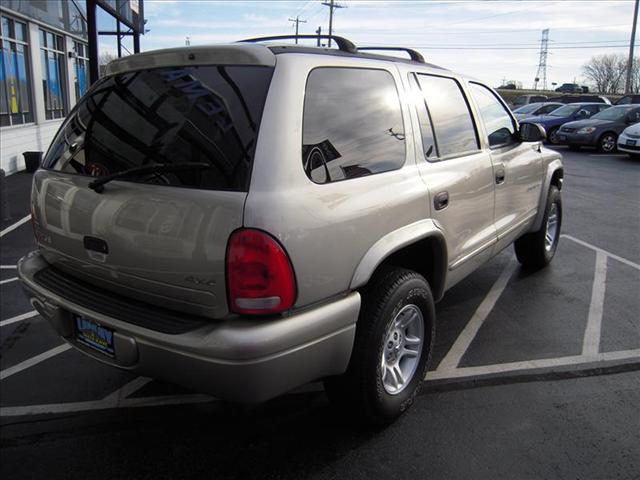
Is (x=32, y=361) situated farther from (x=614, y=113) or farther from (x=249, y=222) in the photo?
(x=614, y=113)

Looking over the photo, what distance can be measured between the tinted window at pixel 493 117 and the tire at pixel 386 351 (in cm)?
176

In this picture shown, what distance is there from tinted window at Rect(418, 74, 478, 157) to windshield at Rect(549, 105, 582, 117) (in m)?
20.5

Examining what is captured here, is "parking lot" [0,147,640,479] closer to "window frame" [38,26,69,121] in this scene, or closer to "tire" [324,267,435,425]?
"tire" [324,267,435,425]

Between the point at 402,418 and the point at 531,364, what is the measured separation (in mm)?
1158

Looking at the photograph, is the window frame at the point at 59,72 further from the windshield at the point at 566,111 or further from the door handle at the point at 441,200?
the windshield at the point at 566,111

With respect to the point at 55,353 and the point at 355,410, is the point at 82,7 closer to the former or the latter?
the point at 55,353

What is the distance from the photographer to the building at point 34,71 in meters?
12.0

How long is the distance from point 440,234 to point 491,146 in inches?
52.7

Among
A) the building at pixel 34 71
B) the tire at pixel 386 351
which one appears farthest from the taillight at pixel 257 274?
the building at pixel 34 71

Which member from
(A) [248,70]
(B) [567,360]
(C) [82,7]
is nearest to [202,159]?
(A) [248,70]

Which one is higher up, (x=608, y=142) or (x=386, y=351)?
(x=608, y=142)

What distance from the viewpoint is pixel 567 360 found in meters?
3.76

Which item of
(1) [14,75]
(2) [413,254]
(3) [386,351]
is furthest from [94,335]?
(1) [14,75]

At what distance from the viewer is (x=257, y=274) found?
2.19 metres
